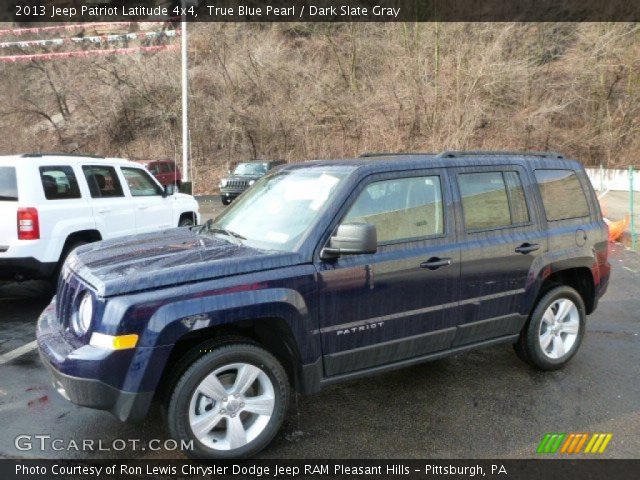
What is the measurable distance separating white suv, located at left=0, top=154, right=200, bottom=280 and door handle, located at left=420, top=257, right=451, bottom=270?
4.69 m

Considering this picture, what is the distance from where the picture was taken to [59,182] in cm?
657

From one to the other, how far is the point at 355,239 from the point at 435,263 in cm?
83

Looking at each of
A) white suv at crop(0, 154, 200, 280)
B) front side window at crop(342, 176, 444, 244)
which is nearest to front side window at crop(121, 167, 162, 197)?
white suv at crop(0, 154, 200, 280)

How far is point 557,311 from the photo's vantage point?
15.0ft

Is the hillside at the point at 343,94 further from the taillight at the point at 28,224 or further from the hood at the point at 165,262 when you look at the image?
the hood at the point at 165,262

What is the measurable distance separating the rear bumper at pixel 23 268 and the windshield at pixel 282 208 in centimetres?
298

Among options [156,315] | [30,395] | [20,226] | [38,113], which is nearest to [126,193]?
[20,226]

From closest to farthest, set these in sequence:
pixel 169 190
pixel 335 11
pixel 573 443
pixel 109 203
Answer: pixel 573 443 < pixel 109 203 < pixel 169 190 < pixel 335 11

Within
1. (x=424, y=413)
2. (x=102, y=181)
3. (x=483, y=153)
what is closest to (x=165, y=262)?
(x=424, y=413)

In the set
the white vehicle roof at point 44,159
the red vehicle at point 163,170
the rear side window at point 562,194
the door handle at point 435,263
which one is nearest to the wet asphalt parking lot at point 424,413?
the door handle at point 435,263

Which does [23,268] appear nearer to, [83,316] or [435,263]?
[83,316]

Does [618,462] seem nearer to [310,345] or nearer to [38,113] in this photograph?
[310,345]

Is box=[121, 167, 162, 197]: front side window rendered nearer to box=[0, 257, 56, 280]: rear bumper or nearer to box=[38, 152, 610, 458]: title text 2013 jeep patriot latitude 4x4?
box=[0, 257, 56, 280]: rear bumper

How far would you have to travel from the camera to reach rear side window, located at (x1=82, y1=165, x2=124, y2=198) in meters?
7.05
